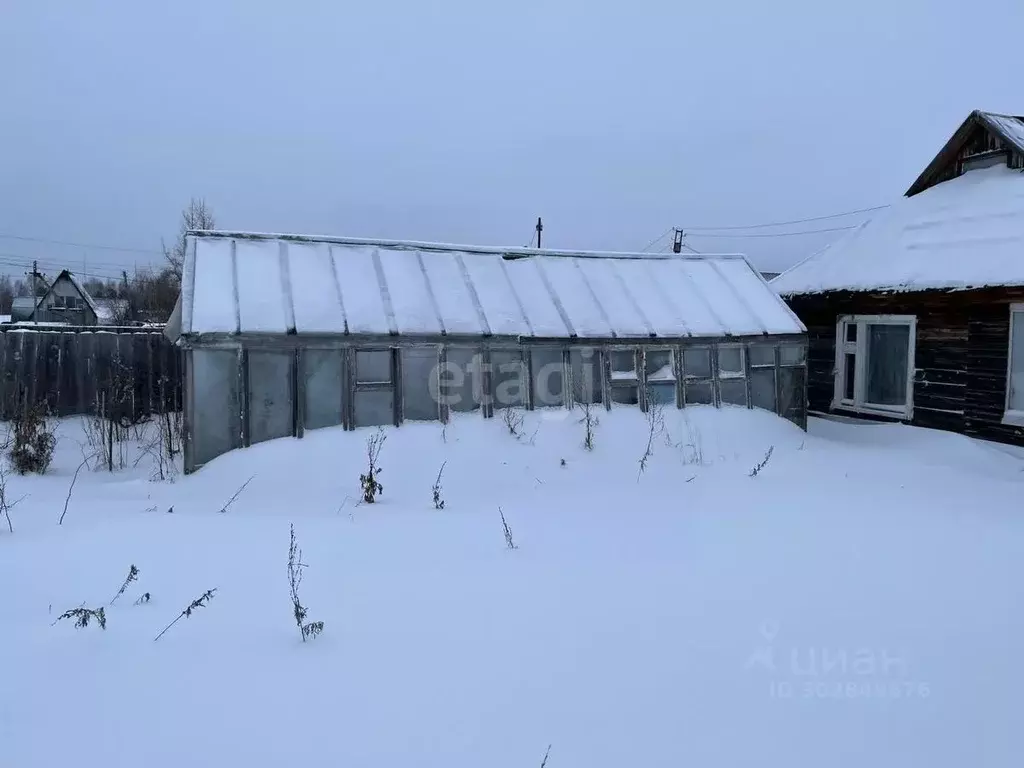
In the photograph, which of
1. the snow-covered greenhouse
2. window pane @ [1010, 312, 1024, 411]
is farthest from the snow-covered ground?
window pane @ [1010, 312, 1024, 411]

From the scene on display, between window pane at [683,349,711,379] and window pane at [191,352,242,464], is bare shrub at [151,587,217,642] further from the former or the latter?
window pane at [683,349,711,379]

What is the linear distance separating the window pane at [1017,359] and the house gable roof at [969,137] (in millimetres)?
3854

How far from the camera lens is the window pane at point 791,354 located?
1088cm

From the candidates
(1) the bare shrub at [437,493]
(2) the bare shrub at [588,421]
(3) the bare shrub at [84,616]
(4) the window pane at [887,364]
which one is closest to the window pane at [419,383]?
(1) the bare shrub at [437,493]

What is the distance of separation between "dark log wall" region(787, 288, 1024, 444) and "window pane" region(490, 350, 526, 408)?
6412mm

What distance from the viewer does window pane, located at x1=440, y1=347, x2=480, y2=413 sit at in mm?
9094

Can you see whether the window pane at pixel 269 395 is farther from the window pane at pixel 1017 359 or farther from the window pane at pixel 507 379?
the window pane at pixel 1017 359

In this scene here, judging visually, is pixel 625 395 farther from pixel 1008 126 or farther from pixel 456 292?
pixel 1008 126

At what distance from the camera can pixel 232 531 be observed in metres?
5.36

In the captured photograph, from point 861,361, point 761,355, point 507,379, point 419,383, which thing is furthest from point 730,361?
point 419,383

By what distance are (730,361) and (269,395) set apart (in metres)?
7.01

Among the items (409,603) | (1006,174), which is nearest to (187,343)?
(409,603)

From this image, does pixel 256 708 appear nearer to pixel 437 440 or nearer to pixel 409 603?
pixel 409 603

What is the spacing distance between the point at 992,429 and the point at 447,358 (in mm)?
8058
